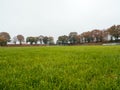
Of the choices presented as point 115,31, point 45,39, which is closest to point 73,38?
point 45,39

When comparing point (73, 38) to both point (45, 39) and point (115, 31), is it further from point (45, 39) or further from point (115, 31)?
point (115, 31)

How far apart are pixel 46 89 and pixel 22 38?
13635 centimetres

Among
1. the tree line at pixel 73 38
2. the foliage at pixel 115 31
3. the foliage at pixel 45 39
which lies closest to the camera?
the foliage at pixel 115 31

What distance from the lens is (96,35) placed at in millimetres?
125312

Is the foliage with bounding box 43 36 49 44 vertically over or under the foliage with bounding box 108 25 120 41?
under

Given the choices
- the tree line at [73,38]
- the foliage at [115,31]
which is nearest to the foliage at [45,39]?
the tree line at [73,38]

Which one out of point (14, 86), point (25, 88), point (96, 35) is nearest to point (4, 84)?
point (14, 86)

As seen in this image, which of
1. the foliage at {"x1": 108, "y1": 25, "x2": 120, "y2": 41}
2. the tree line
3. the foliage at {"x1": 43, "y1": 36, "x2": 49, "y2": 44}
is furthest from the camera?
the foliage at {"x1": 43, "y1": 36, "x2": 49, "y2": 44}

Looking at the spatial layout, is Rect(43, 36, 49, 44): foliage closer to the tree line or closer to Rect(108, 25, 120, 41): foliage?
the tree line

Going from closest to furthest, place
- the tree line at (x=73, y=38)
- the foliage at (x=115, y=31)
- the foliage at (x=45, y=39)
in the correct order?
the foliage at (x=115, y=31) < the tree line at (x=73, y=38) < the foliage at (x=45, y=39)

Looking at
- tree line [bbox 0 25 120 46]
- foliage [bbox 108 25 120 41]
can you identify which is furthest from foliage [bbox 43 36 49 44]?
foliage [bbox 108 25 120 41]

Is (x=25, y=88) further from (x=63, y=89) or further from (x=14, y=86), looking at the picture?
(x=63, y=89)

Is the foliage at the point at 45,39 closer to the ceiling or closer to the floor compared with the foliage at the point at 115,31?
closer to the floor

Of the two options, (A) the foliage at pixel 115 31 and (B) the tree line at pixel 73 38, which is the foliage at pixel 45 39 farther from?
(A) the foliage at pixel 115 31
